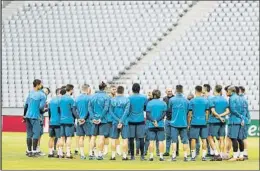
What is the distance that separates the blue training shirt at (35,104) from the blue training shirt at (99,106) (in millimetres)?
1391

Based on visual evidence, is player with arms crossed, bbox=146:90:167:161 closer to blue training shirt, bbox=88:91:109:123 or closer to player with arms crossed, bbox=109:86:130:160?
player with arms crossed, bbox=109:86:130:160

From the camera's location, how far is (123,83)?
40.4m

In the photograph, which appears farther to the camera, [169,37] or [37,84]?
[169,37]

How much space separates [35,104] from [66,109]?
0.86m

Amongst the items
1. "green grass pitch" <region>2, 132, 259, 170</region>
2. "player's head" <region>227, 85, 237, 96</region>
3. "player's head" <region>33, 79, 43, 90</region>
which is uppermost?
"player's head" <region>33, 79, 43, 90</region>

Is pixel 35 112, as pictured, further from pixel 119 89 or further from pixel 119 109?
pixel 119 89

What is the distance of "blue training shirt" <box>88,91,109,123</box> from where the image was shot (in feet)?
→ 66.8

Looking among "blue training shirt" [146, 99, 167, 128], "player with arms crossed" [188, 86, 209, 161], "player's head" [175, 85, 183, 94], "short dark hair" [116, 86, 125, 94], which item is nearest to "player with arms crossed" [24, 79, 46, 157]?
"short dark hair" [116, 86, 125, 94]

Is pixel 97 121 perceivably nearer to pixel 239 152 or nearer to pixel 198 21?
pixel 239 152

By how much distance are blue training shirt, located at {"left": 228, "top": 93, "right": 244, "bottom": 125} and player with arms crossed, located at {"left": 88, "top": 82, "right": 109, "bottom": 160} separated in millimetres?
3118

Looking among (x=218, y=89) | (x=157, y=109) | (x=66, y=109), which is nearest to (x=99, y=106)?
(x=66, y=109)

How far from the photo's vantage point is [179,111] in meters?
20.1

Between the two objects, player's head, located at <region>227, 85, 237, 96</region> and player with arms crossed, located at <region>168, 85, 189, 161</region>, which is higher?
player's head, located at <region>227, 85, 237, 96</region>

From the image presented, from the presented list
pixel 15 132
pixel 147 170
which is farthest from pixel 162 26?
pixel 147 170
